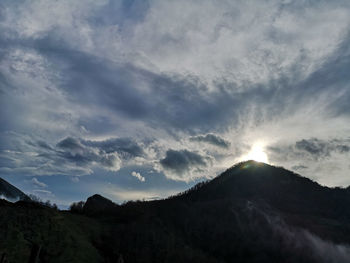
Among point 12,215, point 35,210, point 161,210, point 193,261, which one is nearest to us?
point 12,215

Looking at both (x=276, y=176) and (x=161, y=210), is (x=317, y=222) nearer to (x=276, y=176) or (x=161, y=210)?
(x=276, y=176)

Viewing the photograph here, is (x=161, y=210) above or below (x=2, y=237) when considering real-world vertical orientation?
above

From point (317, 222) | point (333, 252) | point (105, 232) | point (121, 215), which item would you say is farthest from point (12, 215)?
point (317, 222)

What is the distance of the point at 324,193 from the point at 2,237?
180712 millimetres

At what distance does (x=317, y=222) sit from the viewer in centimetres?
12069

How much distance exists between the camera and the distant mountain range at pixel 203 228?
40656mm

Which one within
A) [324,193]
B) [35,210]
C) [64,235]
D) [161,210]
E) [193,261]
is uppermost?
[324,193]

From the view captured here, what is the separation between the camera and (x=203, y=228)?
287 feet

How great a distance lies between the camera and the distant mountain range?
40656 millimetres

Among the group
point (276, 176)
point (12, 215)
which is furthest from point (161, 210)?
point (276, 176)

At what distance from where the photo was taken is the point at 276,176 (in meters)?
184

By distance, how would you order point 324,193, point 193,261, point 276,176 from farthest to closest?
point 276,176 → point 324,193 → point 193,261

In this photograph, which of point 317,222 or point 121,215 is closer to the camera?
point 121,215

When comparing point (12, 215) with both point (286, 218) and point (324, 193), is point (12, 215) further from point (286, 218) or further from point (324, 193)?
point (324, 193)
